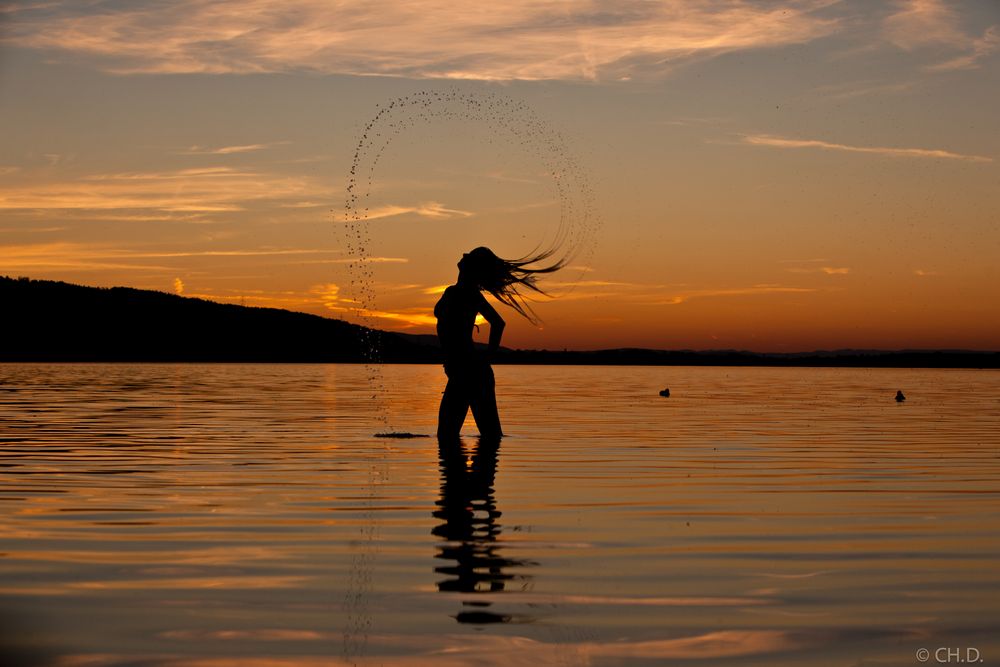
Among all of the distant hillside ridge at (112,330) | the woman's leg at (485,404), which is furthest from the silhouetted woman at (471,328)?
the distant hillside ridge at (112,330)

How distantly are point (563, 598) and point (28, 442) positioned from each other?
15.2 metres

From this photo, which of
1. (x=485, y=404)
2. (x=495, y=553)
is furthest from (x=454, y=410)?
(x=495, y=553)

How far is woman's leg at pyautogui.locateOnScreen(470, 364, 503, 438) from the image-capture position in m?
20.3

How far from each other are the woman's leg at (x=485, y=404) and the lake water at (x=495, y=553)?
422 mm

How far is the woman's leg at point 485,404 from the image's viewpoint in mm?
20266

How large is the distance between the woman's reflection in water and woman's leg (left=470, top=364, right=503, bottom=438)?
2.32 m

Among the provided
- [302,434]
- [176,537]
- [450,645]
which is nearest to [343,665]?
[450,645]

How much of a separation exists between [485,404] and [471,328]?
1.25 metres

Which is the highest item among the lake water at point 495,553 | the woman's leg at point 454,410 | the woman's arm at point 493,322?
the woman's arm at point 493,322

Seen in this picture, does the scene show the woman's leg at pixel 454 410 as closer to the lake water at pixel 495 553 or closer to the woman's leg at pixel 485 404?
the woman's leg at pixel 485 404

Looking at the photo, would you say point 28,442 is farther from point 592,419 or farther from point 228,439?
point 592,419

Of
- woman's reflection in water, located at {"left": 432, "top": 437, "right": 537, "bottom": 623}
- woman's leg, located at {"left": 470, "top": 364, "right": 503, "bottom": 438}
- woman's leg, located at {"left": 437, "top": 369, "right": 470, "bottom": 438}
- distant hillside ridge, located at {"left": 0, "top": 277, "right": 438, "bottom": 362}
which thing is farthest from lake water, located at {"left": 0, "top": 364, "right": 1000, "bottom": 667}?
distant hillside ridge, located at {"left": 0, "top": 277, "right": 438, "bottom": 362}

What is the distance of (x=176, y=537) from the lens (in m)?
10.9

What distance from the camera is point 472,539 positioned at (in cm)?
1080
